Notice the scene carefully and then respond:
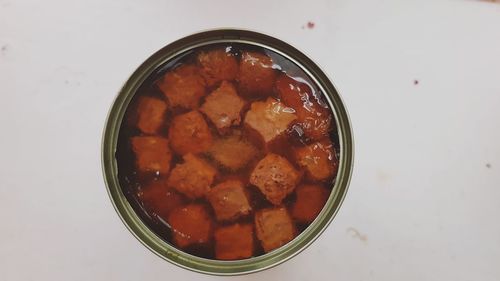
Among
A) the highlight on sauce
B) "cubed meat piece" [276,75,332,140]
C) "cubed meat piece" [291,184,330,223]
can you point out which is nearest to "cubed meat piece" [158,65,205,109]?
the highlight on sauce

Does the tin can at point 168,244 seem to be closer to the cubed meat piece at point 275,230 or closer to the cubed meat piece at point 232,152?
the cubed meat piece at point 275,230

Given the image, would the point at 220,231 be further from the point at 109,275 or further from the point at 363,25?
the point at 363,25

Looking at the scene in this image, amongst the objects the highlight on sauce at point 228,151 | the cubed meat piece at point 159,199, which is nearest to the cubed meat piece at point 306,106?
the highlight on sauce at point 228,151

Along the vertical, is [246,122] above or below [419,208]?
above

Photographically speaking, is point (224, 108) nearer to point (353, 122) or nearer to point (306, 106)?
point (306, 106)

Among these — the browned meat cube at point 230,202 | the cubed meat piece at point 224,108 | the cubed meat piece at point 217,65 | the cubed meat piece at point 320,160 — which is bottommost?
the browned meat cube at point 230,202

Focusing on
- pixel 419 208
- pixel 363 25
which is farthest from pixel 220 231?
pixel 363 25

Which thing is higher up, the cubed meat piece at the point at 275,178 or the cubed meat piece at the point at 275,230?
the cubed meat piece at the point at 275,178

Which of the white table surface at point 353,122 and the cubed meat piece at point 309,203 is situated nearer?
the cubed meat piece at point 309,203
